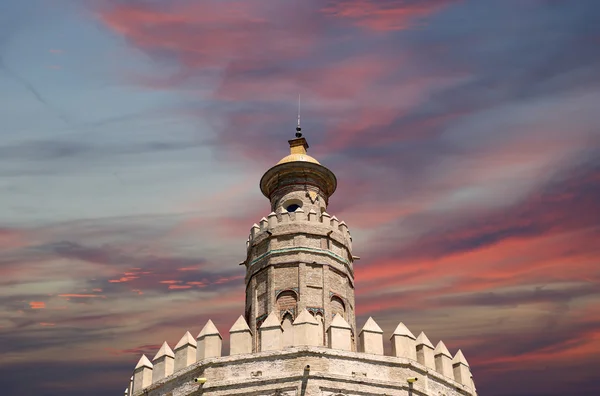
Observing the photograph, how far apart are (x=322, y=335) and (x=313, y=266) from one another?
2.73 m

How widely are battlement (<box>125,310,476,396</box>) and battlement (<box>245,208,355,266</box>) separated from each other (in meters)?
5.61

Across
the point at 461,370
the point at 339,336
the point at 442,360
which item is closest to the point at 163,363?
the point at 339,336

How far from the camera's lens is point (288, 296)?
91.0 ft

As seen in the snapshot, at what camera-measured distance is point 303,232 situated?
94.7 feet

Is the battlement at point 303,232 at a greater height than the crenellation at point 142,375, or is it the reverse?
the battlement at point 303,232

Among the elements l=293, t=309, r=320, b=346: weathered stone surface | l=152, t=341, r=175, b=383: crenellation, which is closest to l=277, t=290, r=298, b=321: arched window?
l=293, t=309, r=320, b=346: weathered stone surface

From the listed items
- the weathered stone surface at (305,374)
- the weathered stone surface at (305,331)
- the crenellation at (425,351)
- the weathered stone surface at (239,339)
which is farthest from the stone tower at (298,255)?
the weathered stone surface at (305,374)

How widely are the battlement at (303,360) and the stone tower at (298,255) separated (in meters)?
3.56

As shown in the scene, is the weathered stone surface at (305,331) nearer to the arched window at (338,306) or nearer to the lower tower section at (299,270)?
the lower tower section at (299,270)

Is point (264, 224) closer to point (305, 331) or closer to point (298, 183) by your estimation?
point (298, 183)

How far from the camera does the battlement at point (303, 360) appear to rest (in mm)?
22625

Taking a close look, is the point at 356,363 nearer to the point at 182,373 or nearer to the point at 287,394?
the point at 287,394

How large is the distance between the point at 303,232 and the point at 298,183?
2.82 m

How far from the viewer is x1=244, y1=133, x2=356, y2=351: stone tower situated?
27656mm
